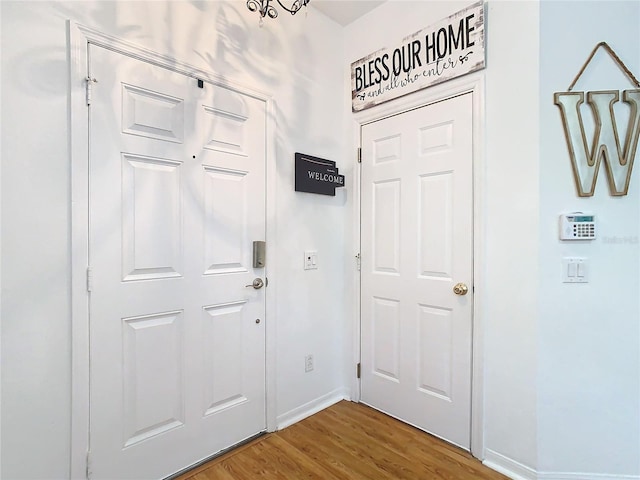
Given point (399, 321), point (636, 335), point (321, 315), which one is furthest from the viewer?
point (321, 315)

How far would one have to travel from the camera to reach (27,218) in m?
1.29

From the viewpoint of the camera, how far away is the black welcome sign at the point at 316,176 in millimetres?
2188

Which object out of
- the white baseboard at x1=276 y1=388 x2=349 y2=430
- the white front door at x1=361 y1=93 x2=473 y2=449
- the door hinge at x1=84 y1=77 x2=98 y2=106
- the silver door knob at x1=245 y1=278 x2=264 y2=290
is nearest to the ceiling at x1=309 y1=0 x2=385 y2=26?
the white front door at x1=361 y1=93 x2=473 y2=449

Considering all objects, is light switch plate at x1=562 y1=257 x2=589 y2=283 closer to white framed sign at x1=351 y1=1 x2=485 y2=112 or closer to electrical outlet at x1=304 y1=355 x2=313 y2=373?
white framed sign at x1=351 y1=1 x2=485 y2=112

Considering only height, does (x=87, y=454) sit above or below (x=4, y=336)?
below

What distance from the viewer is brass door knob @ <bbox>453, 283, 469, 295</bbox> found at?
6.16 feet

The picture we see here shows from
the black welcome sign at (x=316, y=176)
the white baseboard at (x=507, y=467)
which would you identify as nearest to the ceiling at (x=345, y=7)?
the black welcome sign at (x=316, y=176)

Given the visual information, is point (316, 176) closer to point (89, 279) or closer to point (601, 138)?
point (89, 279)

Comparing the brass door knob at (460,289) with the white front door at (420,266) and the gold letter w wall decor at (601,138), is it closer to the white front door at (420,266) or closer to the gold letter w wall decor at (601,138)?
the white front door at (420,266)

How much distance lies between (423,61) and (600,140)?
3.47ft

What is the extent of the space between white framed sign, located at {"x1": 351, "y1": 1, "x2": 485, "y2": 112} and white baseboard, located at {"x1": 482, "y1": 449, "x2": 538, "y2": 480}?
2.13 meters

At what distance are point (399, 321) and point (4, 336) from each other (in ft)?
6.58

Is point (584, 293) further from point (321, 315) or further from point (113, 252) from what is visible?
point (113, 252)

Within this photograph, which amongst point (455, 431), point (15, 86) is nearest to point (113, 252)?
point (15, 86)
